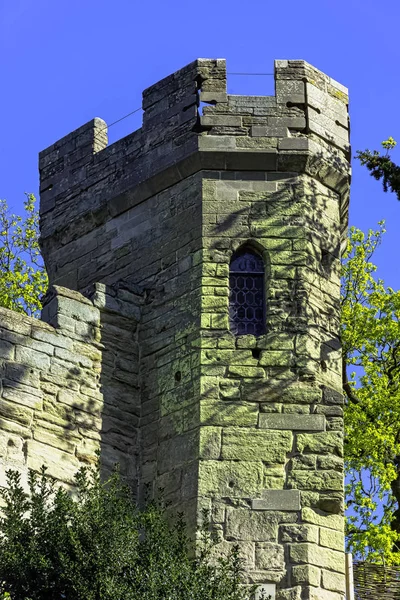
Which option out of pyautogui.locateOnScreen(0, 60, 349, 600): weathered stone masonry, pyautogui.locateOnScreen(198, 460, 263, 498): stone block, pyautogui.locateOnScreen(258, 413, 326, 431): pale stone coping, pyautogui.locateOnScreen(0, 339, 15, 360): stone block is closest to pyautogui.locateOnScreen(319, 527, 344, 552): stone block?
pyautogui.locateOnScreen(0, 60, 349, 600): weathered stone masonry

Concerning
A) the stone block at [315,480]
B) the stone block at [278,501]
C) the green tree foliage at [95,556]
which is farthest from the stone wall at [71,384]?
the stone block at [315,480]

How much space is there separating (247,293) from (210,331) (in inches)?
22.2

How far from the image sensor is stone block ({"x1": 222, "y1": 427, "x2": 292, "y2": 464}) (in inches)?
533

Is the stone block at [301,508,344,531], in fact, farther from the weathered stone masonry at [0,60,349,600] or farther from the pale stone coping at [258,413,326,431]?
the pale stone coping at [258,413,326,431]

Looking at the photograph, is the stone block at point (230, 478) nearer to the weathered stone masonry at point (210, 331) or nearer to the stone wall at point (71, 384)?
the weathered stone masonry at point (210, 331)

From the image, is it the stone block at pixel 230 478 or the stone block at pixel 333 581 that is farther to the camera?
the stone block at pixel 230 478

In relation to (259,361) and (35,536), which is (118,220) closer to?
(259,361)

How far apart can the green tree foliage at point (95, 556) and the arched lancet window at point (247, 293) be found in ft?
8.35

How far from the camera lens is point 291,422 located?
13.7 metres

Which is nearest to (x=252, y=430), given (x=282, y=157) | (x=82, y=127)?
(x=282, y=157)

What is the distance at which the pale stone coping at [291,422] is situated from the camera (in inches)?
→ 540

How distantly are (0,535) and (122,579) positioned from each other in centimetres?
121

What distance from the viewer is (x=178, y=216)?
15.0m

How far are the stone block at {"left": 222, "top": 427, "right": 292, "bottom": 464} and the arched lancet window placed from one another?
102cm
